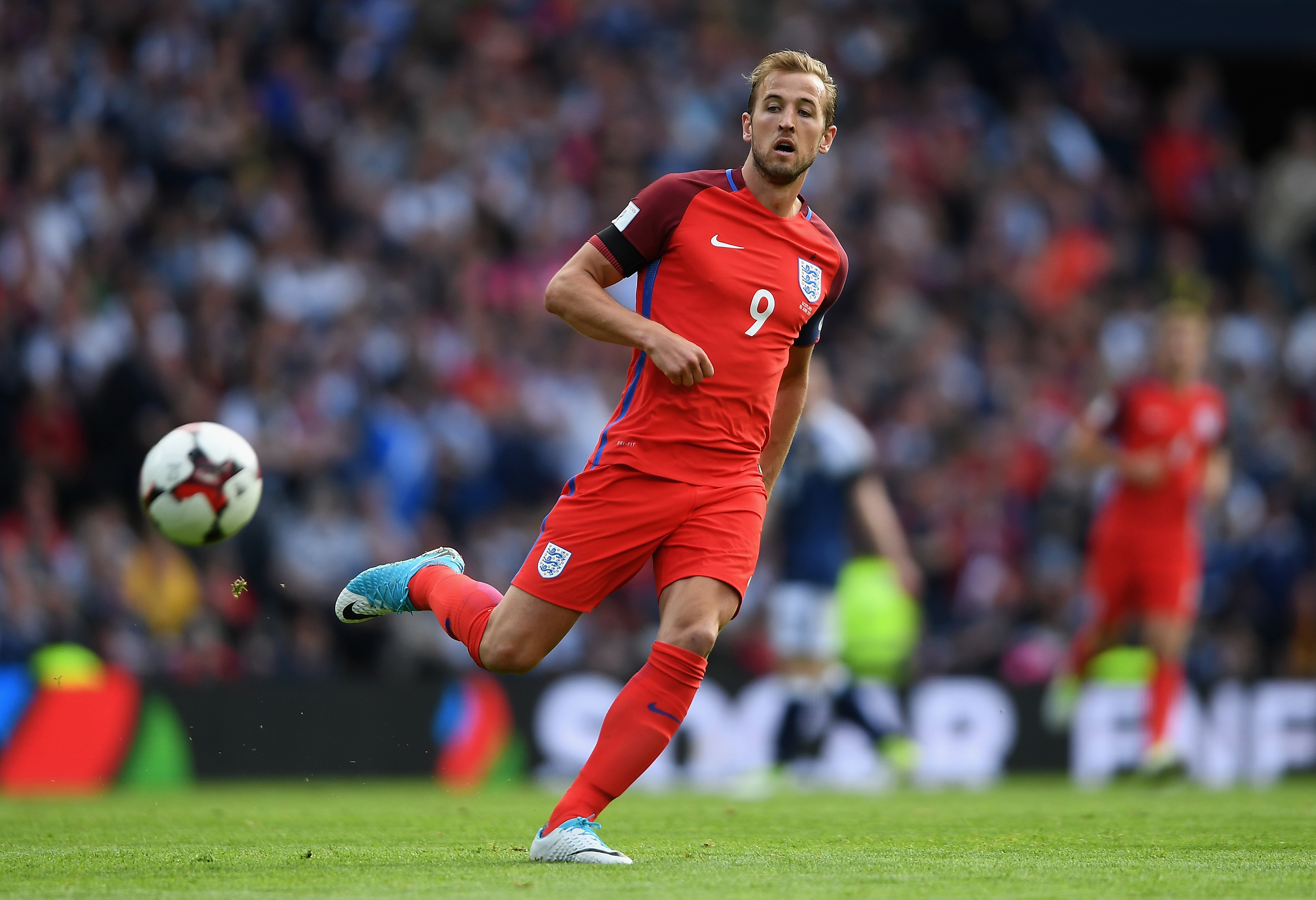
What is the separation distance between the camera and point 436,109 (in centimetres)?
1648

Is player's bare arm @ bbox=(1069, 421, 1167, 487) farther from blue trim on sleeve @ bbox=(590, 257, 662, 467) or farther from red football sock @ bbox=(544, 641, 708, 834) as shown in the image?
red football sock @ bbox=(544, 641, 708, 834)

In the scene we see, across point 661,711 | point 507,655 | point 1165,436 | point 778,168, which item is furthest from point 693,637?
point 1165,436

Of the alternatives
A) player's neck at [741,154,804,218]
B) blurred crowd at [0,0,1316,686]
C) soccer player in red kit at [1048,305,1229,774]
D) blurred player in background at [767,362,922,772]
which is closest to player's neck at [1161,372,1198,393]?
soccer player in red kit at [1048,305,1229,774]

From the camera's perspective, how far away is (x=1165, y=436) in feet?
36.7

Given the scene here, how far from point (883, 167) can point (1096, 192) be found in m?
2.49

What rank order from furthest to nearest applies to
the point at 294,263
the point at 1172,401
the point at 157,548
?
the point at 294,263 < the point at 157,548 < the point at 1172,401

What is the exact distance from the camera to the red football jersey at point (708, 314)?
19.5 feet

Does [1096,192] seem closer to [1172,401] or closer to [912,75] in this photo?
[912,75]

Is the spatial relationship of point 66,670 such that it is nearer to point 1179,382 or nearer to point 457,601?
point 457,601

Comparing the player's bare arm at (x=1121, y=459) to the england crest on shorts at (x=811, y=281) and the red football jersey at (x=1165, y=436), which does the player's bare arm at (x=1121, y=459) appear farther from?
the england crest on shorts at (x=811, y=281)

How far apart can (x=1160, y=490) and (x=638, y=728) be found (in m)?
6.54

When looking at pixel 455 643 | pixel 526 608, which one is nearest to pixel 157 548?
pixel 455 643

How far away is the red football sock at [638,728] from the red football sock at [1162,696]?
19.8 feet

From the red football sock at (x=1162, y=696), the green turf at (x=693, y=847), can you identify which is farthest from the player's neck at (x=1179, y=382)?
the green turf at (x=693, y=847)
